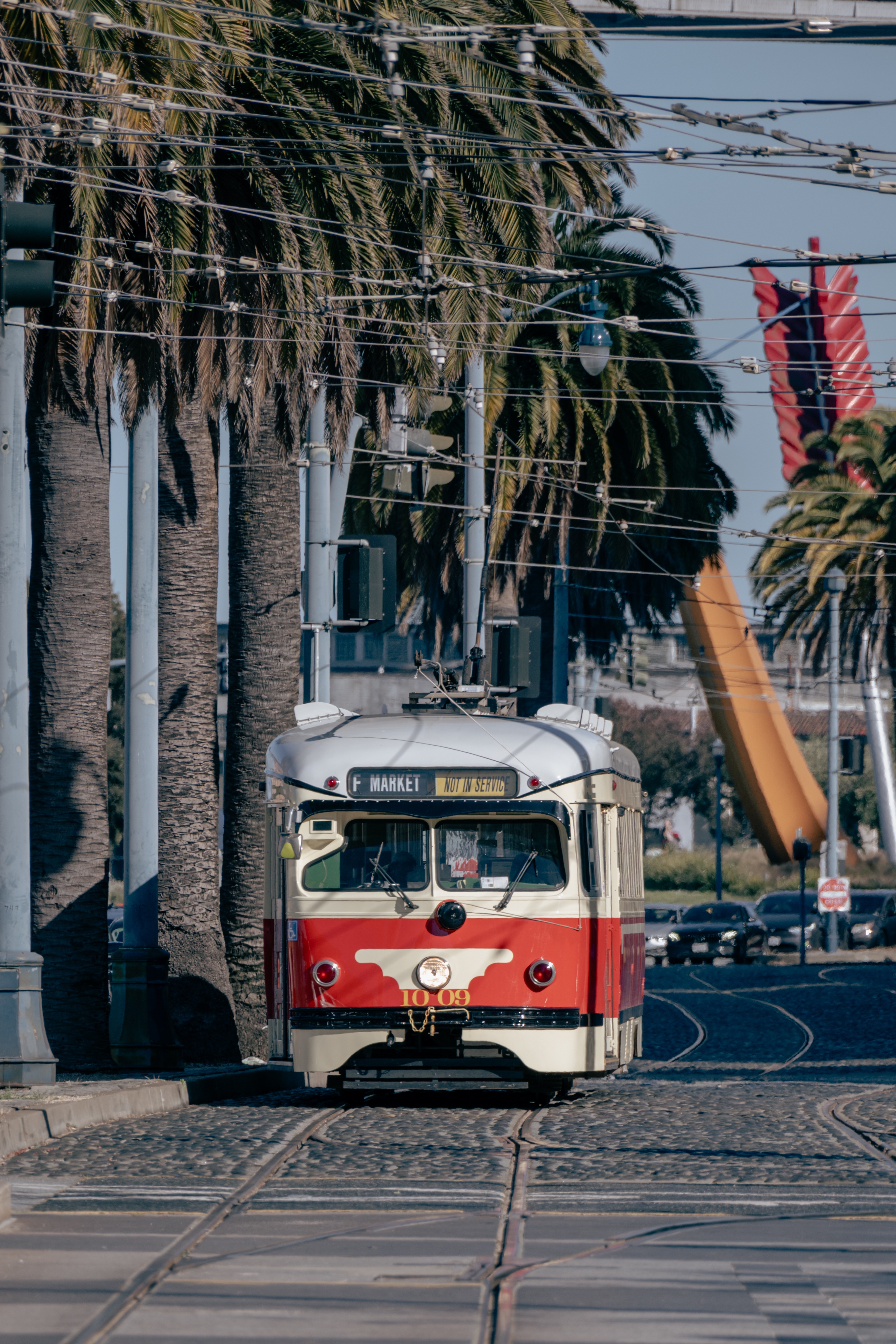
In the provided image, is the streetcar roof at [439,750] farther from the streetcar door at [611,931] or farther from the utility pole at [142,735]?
the utility pole at [142,735]

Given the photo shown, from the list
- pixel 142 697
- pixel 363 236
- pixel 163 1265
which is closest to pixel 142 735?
pixel 142 697

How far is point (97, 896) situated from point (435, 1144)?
693cm

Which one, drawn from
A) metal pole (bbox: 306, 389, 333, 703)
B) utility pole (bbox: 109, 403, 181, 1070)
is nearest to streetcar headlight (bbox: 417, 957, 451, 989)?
utility pole (bbox: 109, 403, 181, 1070)

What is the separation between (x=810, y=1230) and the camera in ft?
30.9

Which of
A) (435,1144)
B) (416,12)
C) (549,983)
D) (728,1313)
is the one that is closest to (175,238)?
(416,12)

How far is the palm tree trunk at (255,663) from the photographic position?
22.8m

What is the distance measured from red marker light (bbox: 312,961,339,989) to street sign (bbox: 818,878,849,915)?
33.7 m

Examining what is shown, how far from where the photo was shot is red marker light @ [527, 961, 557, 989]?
15930 mm

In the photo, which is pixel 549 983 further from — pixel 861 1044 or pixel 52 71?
pixel 861 1044

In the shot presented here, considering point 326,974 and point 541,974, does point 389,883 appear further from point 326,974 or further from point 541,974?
point 541,974

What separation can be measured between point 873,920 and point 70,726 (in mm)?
40536

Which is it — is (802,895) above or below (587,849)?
below

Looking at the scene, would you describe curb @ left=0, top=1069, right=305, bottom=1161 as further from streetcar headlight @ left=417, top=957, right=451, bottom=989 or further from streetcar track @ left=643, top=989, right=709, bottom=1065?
streetcar track @ left=643, top=989, right=709, bottom=1065

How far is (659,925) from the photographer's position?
5359 centimetres
